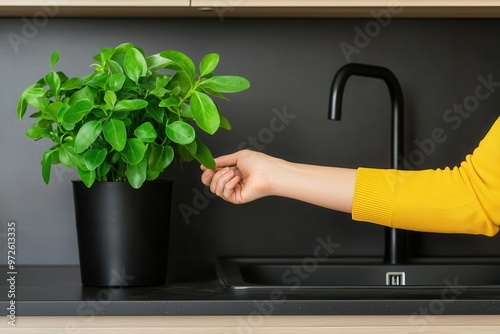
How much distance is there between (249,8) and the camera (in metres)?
1.61

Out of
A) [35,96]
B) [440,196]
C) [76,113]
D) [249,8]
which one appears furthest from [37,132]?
[440,196]

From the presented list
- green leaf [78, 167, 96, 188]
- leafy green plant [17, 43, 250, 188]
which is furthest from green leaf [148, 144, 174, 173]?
green leaf [78, 167, 96, 188]

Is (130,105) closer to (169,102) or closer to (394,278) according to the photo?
(169,102)

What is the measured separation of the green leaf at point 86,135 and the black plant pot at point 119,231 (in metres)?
0.11

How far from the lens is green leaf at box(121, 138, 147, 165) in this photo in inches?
52.4

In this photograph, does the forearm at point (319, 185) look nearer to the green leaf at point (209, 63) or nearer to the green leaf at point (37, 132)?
the green leaf at point (209, 63)

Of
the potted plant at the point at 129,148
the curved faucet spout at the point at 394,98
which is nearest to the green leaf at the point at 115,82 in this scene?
the potted plant at the point at 129,148

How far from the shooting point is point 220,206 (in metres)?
1.79

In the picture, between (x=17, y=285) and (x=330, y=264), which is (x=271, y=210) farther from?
(x=17, y=285)

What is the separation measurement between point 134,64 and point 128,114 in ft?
0.29

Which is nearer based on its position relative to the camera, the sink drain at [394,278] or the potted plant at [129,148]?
the potted plant at [129,148]

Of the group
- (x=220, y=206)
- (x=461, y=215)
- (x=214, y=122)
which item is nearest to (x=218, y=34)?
(x=220, y=206)

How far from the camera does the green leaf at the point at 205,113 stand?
4.37 ft

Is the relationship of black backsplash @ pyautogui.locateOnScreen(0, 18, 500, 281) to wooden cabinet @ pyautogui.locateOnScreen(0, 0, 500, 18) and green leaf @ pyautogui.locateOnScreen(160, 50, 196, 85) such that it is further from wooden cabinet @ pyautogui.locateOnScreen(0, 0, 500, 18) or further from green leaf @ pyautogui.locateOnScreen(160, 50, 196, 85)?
green leaf @ pyautogui.locateOnScreen(160, 50, 196, 85)
